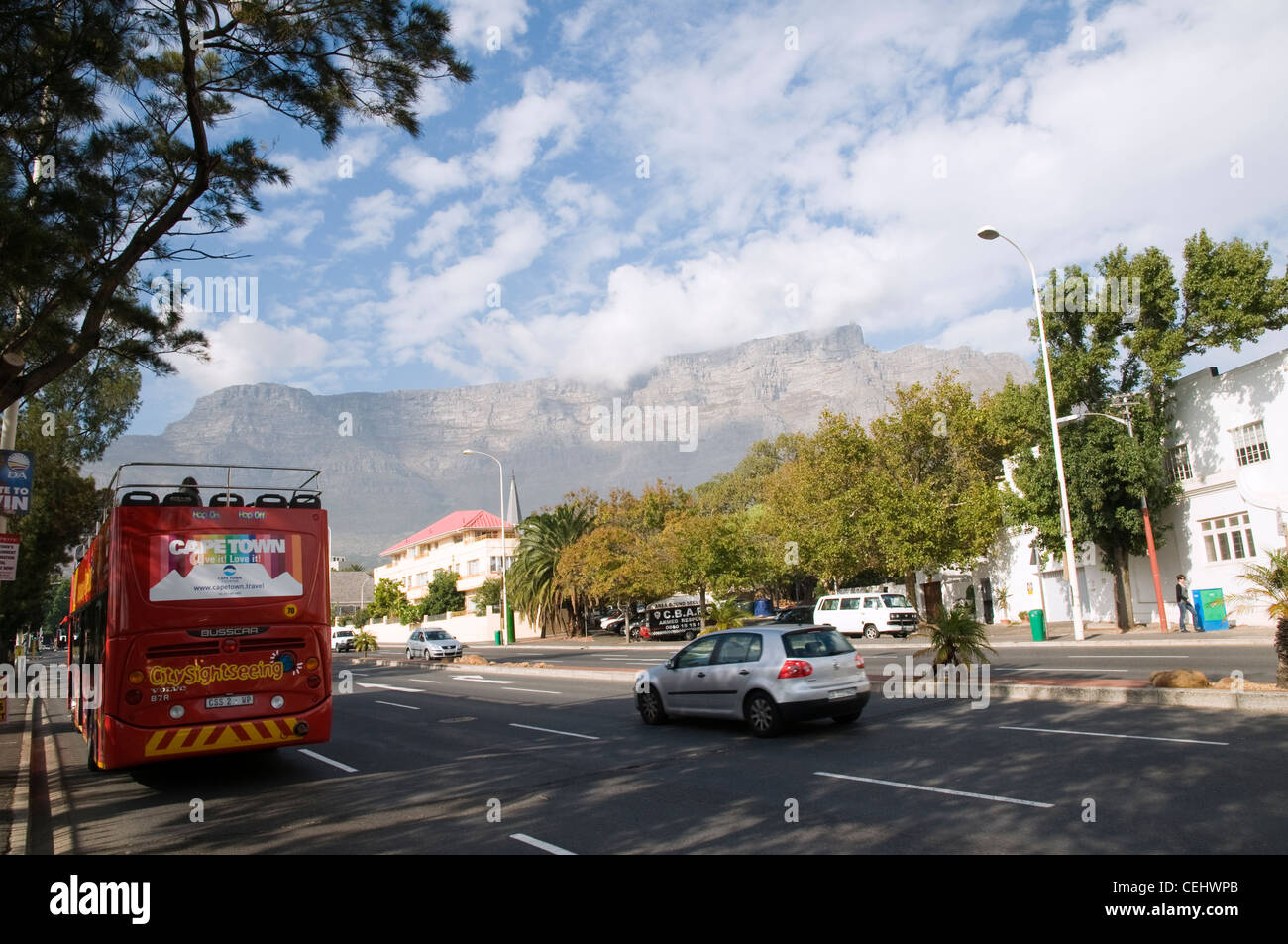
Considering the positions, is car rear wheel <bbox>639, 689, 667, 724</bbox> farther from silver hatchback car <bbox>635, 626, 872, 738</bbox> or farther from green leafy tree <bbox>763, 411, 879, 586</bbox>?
green leafy tree <bbox>763, 411, 879, 586</bbox>

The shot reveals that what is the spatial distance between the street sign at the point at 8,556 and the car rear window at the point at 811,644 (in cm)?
1034

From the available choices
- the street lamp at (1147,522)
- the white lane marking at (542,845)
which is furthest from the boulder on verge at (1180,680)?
the street lamp at (1147,522)

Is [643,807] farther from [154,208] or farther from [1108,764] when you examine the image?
[154,208]

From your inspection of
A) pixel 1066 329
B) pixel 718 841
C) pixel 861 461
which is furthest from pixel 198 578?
pixel 861 461

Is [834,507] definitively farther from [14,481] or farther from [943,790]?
[14,481]

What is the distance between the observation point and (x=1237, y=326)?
90.5 ft

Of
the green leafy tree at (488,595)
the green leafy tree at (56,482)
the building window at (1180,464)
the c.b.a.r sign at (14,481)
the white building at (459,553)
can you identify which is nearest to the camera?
the c.b.a.r sign at (14,481)

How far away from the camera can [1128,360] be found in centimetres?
3061

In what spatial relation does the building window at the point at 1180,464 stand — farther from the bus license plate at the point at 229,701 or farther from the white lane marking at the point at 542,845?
the bus license plate at the point at 229,701

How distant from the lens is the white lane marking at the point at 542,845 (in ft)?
21.0

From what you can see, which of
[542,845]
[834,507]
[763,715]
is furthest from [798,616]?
[542,845]

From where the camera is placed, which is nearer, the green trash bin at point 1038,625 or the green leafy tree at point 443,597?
the green trash bin at point 1038,625

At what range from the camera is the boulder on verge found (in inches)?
478

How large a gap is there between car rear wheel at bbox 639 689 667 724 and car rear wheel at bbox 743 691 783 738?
187 centimetres
